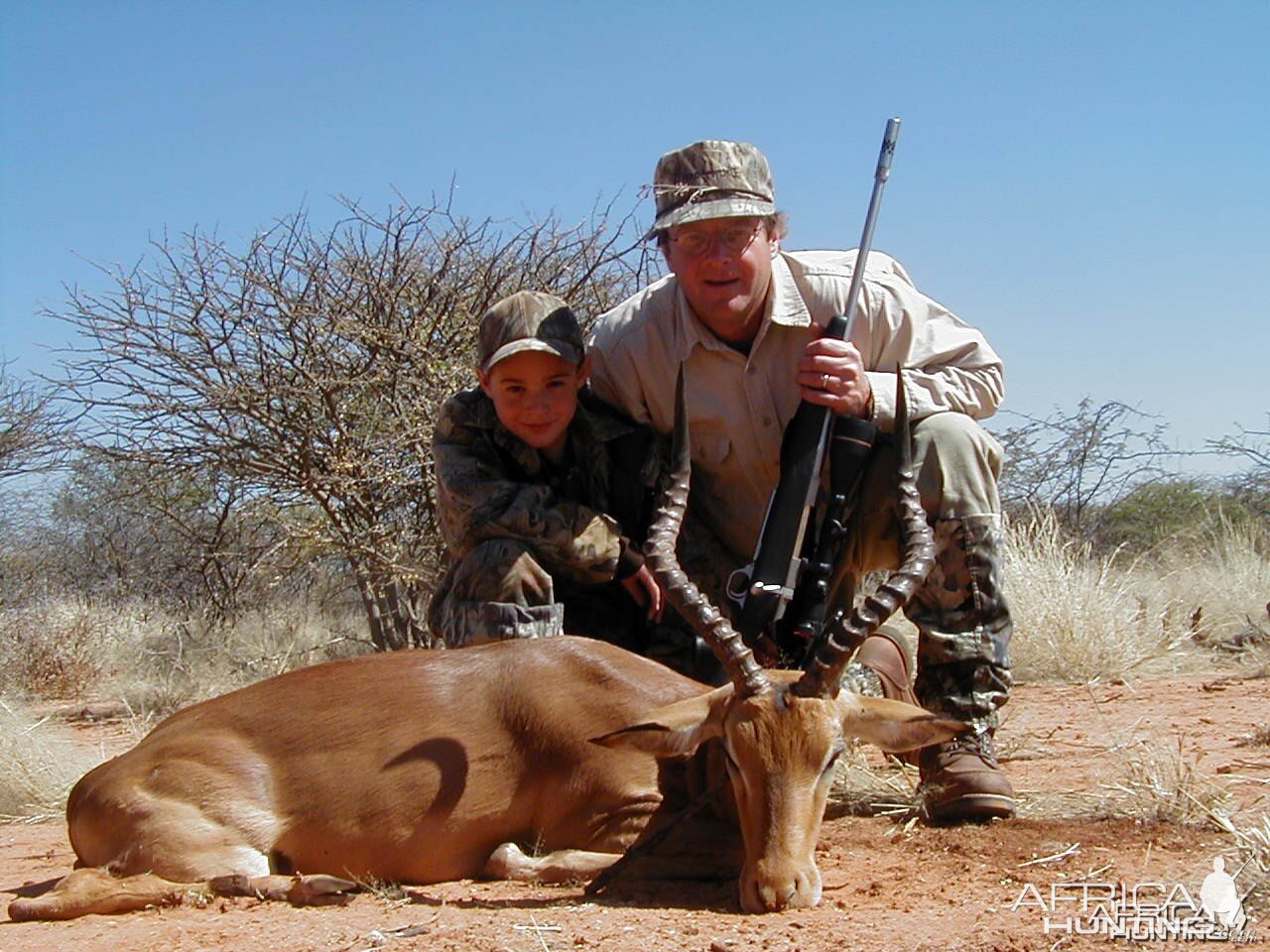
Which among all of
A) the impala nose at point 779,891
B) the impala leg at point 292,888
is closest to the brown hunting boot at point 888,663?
the impala nose at point 779,891

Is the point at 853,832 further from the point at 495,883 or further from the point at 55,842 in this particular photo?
the point at 55,842

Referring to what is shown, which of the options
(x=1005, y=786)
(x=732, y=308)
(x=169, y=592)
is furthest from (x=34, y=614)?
(x=1005, y=786)

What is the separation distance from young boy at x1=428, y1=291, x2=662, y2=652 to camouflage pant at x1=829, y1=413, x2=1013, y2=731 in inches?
47.9

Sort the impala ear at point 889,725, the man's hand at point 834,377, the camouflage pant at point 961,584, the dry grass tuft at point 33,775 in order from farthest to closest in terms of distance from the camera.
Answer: the dry grass tuft at point 33,775 < the man's hand at point 834,377 < the camouflage pant at point 961,584 < the impala ear at point 889,725

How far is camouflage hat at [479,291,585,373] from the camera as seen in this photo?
A: 6004 mm

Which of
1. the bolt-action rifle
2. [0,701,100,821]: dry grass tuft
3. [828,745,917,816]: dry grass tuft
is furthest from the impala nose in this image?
[0,701,100,821]: dry grass tuft

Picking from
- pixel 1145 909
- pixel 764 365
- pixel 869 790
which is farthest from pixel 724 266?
pixel 1145 909

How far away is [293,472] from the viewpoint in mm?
Result: 9977

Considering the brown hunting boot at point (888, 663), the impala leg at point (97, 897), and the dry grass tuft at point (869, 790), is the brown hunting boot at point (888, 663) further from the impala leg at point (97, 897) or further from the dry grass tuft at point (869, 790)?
the impala leg at point (97, 897)

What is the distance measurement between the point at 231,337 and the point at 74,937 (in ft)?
20.8

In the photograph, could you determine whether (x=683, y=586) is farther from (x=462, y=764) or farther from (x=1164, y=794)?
(x=1164, y=794)

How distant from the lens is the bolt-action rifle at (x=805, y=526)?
5.50 metres

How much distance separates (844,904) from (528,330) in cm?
291

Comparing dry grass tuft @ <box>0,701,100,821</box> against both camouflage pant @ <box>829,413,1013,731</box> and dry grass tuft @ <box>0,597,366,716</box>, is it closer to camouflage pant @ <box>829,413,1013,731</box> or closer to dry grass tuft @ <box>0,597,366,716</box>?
dry grass tuft @ <box>0,597,366,716</box>
